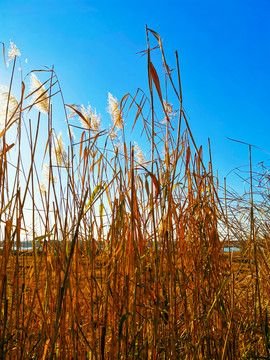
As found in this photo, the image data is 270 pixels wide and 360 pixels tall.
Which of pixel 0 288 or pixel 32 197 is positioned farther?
pixel 32 197

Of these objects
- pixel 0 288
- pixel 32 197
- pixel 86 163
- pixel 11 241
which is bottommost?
pixel 0 288

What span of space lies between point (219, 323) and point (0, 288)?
0.75 meters

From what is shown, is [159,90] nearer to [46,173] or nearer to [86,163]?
[86,163]

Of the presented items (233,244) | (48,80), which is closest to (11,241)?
(48,80)

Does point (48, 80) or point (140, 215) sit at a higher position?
point (48, 80)

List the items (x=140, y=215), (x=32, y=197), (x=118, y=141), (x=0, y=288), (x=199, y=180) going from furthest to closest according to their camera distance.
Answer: (x=118, y=141) → (x=199, y=180) → (x=140, y=215) → (x=32, y=197) → (x=0, y=288)

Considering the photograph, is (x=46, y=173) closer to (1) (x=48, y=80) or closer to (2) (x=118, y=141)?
(2) (x=118, y=141)

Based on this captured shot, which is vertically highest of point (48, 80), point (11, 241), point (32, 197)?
point (48, 80)

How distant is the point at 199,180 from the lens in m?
1.19

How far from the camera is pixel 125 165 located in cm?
111

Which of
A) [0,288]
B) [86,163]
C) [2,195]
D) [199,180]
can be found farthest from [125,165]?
[0,288]

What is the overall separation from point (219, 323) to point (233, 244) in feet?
1.22

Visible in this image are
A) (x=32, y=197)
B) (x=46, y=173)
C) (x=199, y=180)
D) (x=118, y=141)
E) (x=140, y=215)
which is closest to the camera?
(x=32, y=197)

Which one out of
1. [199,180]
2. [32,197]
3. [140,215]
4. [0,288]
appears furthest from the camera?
[199,180]
